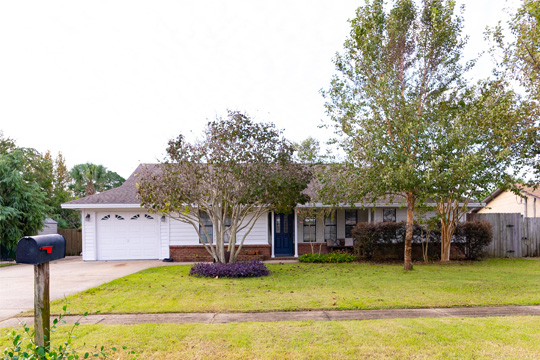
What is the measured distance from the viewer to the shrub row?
1466 centimetres

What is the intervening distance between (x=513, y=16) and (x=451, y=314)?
790cm

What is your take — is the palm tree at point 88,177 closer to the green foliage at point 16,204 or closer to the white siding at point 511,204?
the green foliage at point 16,204

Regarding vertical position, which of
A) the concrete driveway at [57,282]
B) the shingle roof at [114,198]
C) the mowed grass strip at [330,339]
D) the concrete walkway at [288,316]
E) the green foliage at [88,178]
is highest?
the green foliage at [88,178]

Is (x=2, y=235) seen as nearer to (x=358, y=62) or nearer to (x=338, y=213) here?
(x=338, y=213)

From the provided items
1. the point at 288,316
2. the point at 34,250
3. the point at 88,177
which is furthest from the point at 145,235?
the point at 88,177

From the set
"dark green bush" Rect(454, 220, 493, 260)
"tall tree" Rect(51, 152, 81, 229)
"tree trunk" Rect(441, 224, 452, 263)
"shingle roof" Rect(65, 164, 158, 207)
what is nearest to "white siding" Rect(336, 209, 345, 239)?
"tree trunk" Rect(441, 224, 452, 263)

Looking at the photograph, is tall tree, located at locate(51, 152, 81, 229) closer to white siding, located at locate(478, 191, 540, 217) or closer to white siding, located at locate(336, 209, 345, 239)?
white siding, located at locate(336, 209, 345, 239)

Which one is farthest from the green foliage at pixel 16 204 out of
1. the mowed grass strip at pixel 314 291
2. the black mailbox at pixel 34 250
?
the black mailbox at pixel 34 250

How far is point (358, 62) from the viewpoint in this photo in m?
12.0

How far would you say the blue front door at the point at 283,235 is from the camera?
16891mm

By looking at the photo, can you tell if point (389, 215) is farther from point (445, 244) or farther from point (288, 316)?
point (288, 316)

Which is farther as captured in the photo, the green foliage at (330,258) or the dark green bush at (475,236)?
the dark green bush at (475,236)

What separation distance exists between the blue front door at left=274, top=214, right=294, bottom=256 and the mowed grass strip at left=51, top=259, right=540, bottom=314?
4.70 m

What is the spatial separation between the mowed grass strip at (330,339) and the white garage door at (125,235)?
11158 mm
